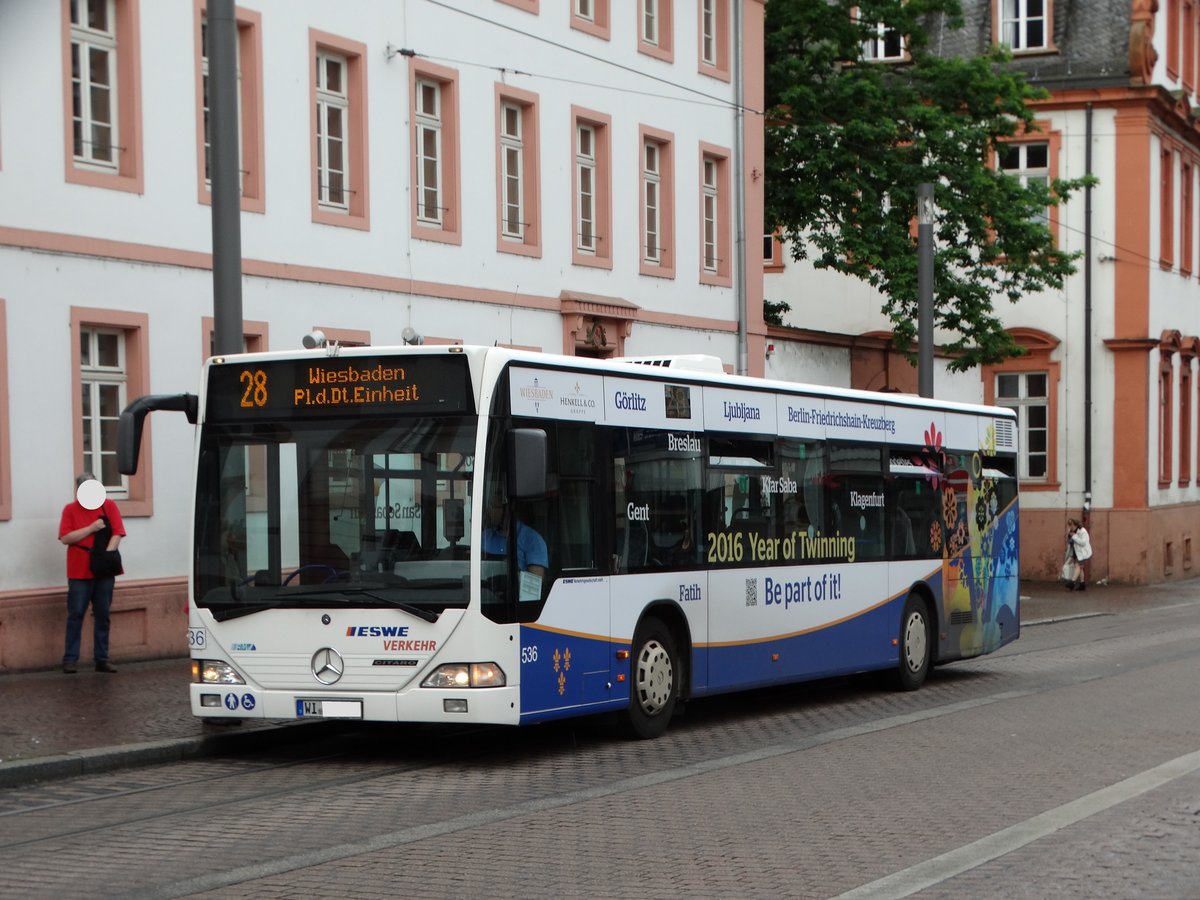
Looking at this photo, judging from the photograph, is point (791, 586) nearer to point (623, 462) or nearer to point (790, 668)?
point (790, 668)

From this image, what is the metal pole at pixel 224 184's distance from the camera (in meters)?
14.4

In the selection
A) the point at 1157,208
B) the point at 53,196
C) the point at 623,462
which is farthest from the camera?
the point at 1157,208

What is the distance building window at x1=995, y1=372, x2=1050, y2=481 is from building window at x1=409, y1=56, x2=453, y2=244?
23.6 m

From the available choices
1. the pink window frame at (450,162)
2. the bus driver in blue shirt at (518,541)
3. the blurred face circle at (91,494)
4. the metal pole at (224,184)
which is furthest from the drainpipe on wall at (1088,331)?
the bus driver in blue shirt at (518,541)

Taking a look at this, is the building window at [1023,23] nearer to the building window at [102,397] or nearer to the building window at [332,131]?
the building window at [332,131]

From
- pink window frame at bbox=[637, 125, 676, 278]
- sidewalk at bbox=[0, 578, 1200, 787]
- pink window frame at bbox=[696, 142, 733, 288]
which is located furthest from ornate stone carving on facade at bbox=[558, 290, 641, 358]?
sidewalk at bbox=[0, 578, 1200, 787]

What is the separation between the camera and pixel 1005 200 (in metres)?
35.5

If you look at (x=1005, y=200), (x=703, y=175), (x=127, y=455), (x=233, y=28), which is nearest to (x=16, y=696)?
(x=127, y=455)

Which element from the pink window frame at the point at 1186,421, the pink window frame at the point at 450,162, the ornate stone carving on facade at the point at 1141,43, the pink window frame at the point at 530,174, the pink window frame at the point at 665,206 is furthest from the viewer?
the pink window frame at the point at 1186,421

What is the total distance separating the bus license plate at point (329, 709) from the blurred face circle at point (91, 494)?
235 inches

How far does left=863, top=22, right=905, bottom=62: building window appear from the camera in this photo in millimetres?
36500

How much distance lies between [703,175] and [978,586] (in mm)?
13140

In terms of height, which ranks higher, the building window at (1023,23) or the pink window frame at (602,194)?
the building window at (1023,23)

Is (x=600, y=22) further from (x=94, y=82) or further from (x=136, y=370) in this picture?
(x=136, y=370)
